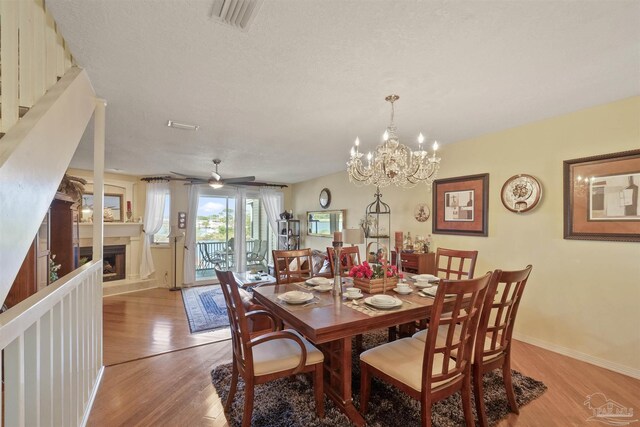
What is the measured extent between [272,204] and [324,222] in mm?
1736

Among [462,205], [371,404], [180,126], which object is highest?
[180,126]

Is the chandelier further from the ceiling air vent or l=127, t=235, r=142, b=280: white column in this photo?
l=127, t=235, r=142, b=280: white column

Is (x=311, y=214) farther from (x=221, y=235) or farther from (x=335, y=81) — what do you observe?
(x=335, y=81)

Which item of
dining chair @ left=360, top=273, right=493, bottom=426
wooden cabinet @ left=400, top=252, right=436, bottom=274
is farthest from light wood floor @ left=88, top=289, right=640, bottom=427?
wooden cabinet @ left=400, top=252, right=436, bottom=274

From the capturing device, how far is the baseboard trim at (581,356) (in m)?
2.34

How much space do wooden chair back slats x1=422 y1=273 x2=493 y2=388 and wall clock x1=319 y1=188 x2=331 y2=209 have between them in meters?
4.64

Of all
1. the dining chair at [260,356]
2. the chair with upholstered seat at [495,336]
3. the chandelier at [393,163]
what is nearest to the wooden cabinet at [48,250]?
the dining chair at [260,356]

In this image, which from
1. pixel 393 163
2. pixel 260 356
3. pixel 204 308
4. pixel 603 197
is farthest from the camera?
pixel 204 308

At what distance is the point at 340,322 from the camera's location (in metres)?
1.64

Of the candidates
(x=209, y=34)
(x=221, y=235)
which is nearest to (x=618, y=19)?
(x=209, y=34)

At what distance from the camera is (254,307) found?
2.66 metres

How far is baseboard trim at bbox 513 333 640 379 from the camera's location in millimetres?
2342

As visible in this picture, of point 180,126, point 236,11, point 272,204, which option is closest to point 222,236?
point 272,204

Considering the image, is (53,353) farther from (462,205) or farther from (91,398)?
(462,205)
